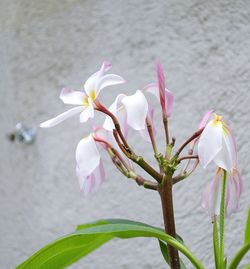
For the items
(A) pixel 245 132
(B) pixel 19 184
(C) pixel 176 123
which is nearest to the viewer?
(A) pixel 245 132

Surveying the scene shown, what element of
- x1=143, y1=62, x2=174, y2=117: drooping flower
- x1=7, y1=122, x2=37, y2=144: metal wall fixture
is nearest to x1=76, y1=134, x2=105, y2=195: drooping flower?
x1=143, y1=62, x2=174, y2=117: drooping flower

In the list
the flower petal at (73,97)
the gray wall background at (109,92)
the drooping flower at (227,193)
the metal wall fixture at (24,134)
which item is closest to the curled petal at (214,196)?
the drooping flower at (227,193)

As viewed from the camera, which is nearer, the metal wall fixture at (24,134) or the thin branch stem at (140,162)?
the thin branch stem at (140,162)

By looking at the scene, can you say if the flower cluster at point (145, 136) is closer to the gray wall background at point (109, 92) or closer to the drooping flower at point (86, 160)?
the drooping flower at point (86, 160)

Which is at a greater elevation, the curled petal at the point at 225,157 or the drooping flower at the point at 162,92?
the drooping flower at the point at 162,92

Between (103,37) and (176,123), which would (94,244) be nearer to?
(176,123)

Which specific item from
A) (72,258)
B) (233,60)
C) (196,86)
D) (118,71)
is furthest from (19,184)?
(72,258)

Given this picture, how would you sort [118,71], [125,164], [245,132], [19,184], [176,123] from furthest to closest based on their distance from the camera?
[19,184] < [118,71] < [176,123] < [245,132] < [125,164]

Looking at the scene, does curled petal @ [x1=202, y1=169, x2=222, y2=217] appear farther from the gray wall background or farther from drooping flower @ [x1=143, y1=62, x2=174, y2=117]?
the gray wall background
